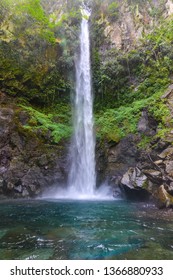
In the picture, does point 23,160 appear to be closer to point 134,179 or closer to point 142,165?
point 134,179

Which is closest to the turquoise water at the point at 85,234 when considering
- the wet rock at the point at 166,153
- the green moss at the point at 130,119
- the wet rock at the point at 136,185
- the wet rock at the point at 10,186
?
the wet rock at the point at 136,185

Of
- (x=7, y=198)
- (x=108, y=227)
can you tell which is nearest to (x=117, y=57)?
(x=7, y=198)

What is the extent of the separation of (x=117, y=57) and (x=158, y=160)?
32.7 ft

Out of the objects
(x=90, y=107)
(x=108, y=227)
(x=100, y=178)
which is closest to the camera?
(x=108, y=227)

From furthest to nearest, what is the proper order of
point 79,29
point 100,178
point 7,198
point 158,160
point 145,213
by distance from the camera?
point 79,29 → point 100,178 → point 7,198 → point 158,160 → point 145,213

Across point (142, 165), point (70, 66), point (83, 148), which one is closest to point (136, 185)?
point (142, 165)

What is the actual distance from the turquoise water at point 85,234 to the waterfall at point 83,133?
5.31 m

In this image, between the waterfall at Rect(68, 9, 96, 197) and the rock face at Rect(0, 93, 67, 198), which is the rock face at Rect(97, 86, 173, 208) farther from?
the rock face at Rect(0, 93, 67, 198)

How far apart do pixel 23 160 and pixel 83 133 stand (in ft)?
14.0

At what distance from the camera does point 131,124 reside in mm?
13586

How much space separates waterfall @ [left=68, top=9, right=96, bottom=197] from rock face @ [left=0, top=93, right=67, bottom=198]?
0.80 meters

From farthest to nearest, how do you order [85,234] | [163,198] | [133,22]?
[133,22] → [163,198] → [85,234]

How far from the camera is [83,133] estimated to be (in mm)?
15000

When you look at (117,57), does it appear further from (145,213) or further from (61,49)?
(145,213)
